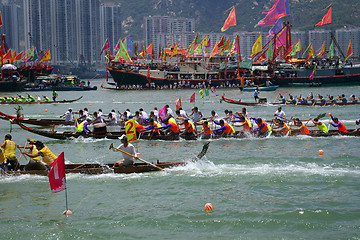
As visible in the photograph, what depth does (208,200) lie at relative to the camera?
627 inches

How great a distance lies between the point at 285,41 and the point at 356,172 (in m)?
A: 72.2

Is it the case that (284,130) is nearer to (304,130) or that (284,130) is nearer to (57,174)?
(304,130)

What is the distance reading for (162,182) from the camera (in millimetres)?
18109

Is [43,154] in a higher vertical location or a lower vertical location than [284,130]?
higher

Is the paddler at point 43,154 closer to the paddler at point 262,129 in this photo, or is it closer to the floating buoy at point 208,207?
the floating buoy at point 208,207

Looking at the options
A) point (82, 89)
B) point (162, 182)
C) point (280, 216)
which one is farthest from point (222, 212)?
point (82, 89)

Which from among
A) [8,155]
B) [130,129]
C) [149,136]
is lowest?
[149,136]

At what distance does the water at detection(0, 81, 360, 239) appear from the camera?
13.5m

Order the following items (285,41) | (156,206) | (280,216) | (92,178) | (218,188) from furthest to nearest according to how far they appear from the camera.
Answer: (285,41), (92,178), (218,188), (156,206), (280,216)

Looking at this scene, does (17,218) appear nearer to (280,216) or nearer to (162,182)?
(162,182)

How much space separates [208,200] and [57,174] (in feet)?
16.2

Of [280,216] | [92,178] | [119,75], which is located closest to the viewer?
[280,216]

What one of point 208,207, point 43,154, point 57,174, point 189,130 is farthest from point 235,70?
point 57,174

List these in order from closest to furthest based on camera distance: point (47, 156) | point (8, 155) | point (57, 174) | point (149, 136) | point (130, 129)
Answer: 1. point (57, 174)
2. point (47, 156)
3. point (8, 155)
4. point (130, 129)
5. point (149, 136)
